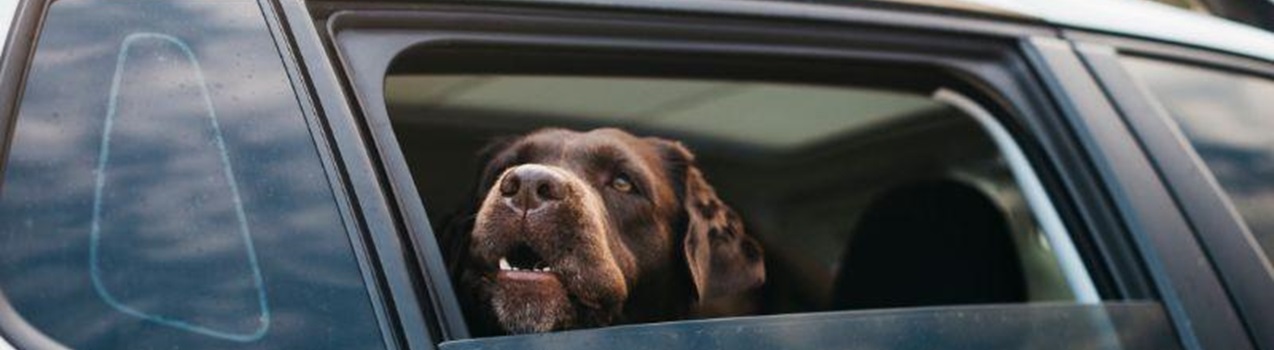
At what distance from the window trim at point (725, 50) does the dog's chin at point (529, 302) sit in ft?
1.11

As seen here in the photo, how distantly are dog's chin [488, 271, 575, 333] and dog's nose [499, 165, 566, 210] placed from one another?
109 millimetres

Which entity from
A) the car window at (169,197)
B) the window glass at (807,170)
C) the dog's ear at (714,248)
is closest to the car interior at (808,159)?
the window glass at (807,170)

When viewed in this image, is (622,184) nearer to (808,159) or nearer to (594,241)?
(594,241)

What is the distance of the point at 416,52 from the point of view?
2.36 meters

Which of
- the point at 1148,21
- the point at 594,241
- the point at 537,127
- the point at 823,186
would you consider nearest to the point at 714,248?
the point at 594,241

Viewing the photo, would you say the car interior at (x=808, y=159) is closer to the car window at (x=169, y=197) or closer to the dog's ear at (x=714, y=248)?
the dog's ear at (x=714, y=248)

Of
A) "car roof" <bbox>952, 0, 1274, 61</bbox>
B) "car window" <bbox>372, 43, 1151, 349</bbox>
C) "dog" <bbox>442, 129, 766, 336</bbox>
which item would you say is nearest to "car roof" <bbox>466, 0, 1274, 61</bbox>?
"car roof" <bbox>952, 0, 1274, 61</bbox>

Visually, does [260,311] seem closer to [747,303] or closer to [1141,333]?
[1141,333]

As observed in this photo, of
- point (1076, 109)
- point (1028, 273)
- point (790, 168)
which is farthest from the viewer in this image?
point (790, 168)

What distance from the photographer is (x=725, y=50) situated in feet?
8.64

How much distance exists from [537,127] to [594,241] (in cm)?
167

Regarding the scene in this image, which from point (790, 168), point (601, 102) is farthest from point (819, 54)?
point (790, 168)

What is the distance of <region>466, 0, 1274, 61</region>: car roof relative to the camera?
2.58 meters

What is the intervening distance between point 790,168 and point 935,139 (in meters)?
0.79
